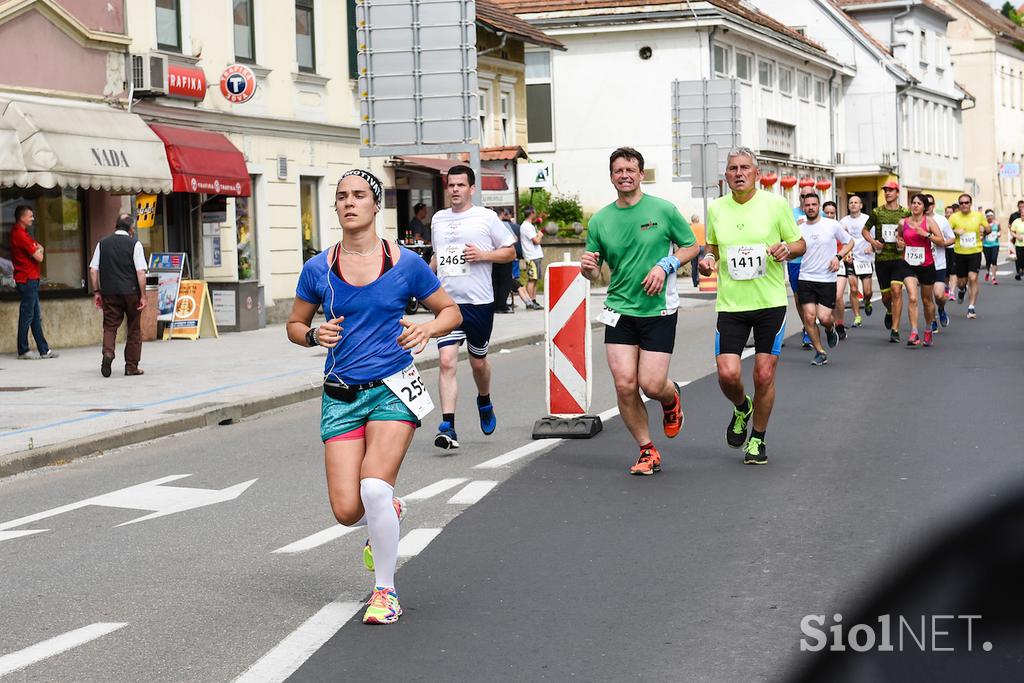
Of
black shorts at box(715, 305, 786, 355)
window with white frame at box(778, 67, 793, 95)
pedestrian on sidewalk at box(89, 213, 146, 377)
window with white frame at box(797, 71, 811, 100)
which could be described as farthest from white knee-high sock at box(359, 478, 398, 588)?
window with white frame at box(797, 71, 811, 100)

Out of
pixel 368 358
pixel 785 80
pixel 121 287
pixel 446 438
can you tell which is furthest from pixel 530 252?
pixel 785 80

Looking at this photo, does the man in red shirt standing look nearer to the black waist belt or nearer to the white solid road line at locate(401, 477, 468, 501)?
the white solid road line at locate(401, 477, 468, 501)

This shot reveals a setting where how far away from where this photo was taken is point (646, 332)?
8.86 m

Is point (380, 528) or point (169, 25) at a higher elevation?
point (169, 25)

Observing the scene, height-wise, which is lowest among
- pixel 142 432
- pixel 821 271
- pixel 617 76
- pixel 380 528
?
pixel 142 432

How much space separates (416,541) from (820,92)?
5867 cm

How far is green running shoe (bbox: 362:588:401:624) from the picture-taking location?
5.41 meters

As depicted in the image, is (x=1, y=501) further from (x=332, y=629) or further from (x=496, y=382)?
(x=496, y=382)

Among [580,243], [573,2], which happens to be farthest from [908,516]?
[573,2]

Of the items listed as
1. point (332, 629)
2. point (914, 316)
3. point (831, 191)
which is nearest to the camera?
point (332, 629)

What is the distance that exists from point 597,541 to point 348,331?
5.63 feet

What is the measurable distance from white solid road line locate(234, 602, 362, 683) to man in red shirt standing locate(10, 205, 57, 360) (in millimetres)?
14983

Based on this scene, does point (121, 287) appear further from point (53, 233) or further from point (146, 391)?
point (53, 233)

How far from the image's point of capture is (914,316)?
19047mm
